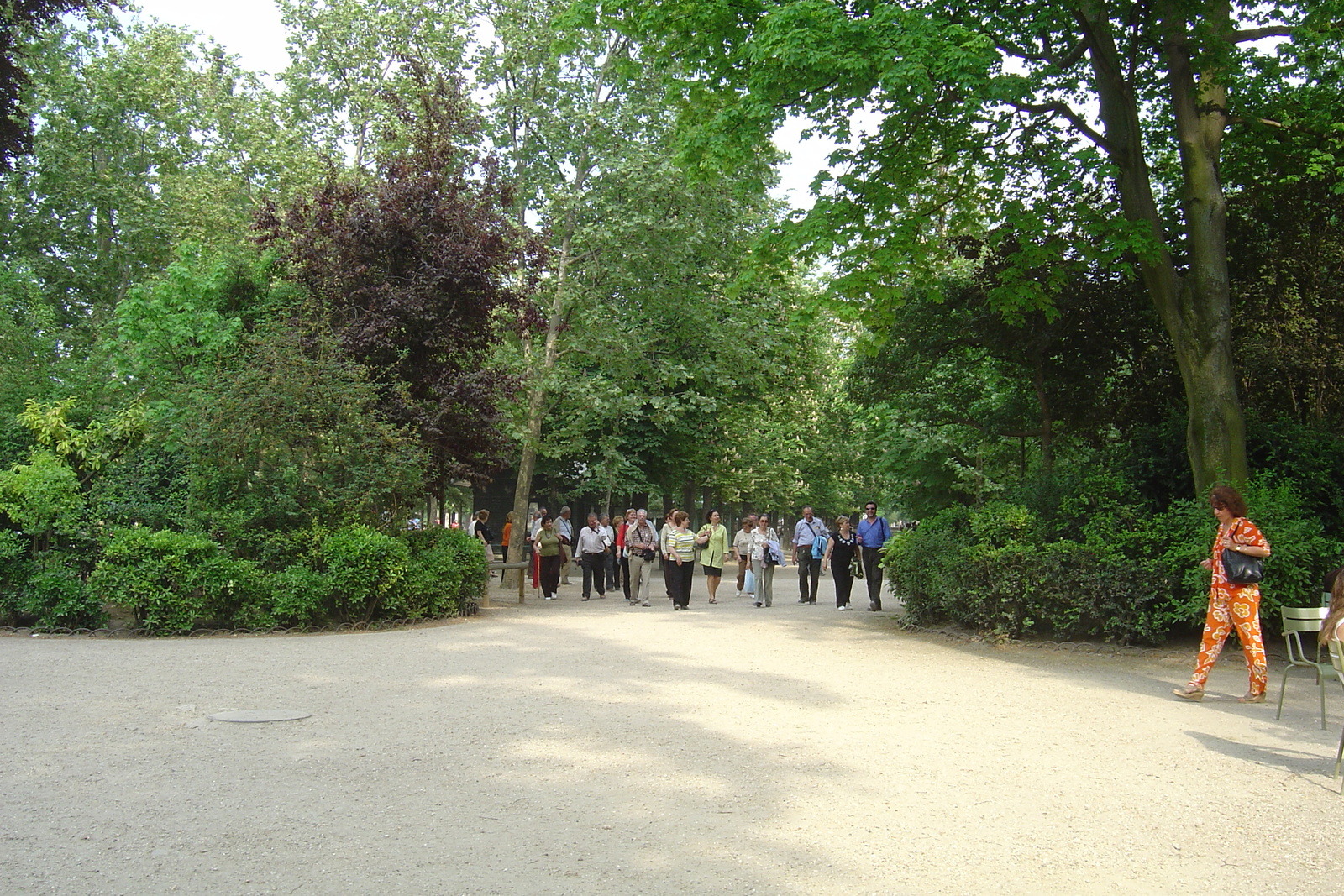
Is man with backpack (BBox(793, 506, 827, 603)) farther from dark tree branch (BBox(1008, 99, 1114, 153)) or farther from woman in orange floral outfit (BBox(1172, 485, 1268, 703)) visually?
woman in orange floral outfit (BBox(1172, 485, 1268, 703))

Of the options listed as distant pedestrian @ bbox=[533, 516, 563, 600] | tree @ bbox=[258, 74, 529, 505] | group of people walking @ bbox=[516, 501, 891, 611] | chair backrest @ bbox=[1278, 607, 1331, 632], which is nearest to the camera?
chair backrest @ bbox=[1278, 607, 1331, 632]

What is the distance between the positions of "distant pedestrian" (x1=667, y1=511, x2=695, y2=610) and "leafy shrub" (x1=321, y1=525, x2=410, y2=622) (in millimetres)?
5340

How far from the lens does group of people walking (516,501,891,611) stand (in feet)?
60.7

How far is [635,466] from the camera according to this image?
31.7 m

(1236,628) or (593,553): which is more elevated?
(593,553)

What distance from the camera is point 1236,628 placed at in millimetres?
8930

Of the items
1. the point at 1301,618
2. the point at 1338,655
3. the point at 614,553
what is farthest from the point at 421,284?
the point at 1338,655

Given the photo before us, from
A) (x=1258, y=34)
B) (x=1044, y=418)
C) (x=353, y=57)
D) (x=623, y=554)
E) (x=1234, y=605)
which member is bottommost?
(x=1234, y=605)

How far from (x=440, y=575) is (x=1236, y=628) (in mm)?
10141

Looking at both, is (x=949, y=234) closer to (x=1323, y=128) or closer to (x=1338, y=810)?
(x=1323, y=128)

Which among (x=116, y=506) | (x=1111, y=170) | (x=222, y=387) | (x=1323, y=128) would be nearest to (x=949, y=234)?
(x=1111, y=170)

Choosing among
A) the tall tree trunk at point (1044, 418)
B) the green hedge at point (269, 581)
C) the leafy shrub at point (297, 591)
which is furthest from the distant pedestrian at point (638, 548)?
the tall tree trunk at point (1044, 418)

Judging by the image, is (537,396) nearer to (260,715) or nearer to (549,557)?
(549,557)

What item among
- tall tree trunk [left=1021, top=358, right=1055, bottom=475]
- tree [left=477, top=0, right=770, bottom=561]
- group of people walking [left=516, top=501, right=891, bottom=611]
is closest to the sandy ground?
tall tree trunk [left=1021, top=358, right=1055, bottom=475]
